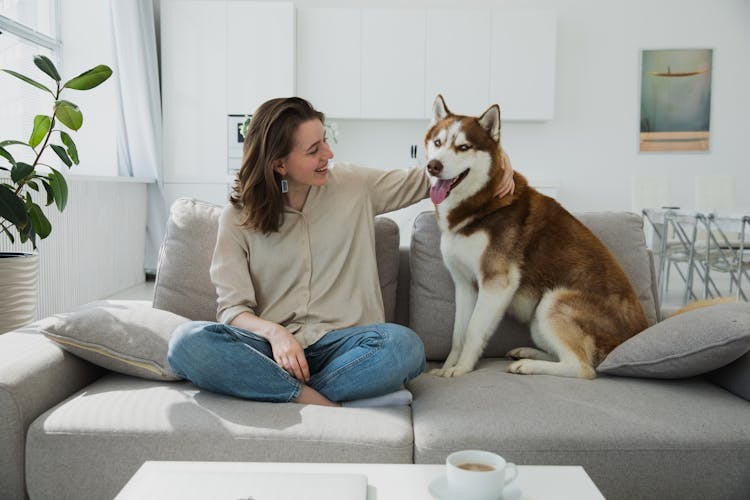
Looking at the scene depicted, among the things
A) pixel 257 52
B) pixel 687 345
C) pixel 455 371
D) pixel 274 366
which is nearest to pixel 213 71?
pixel 257 52

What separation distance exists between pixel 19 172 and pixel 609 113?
5.21 m

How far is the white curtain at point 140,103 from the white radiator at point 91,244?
0.09 metres

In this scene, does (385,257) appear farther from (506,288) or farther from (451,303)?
(506,288)

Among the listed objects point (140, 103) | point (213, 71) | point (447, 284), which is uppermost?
point (213, 71)

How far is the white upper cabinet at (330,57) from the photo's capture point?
229 inches

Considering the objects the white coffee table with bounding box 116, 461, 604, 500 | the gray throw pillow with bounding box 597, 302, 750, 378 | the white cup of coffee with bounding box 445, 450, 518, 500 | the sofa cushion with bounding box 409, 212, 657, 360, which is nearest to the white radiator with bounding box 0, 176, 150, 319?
the sofa cushion with bounding box 409, 212, 657, 360

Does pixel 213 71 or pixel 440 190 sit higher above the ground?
pixel 213 71

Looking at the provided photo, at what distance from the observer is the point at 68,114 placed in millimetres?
2494

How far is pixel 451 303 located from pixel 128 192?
11.9ft

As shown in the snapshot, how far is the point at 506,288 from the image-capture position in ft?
6.31

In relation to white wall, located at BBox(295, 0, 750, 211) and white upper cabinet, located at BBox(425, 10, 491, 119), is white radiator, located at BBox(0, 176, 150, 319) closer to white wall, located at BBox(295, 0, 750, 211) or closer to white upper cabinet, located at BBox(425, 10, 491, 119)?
white wall, located at BBox(295, 0, 750, 211)

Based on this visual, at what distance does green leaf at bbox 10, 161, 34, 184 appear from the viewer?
7.61ft

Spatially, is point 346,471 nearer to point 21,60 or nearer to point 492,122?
point 492,122

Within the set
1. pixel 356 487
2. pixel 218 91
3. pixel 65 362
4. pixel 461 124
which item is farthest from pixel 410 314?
pixel 218 91
